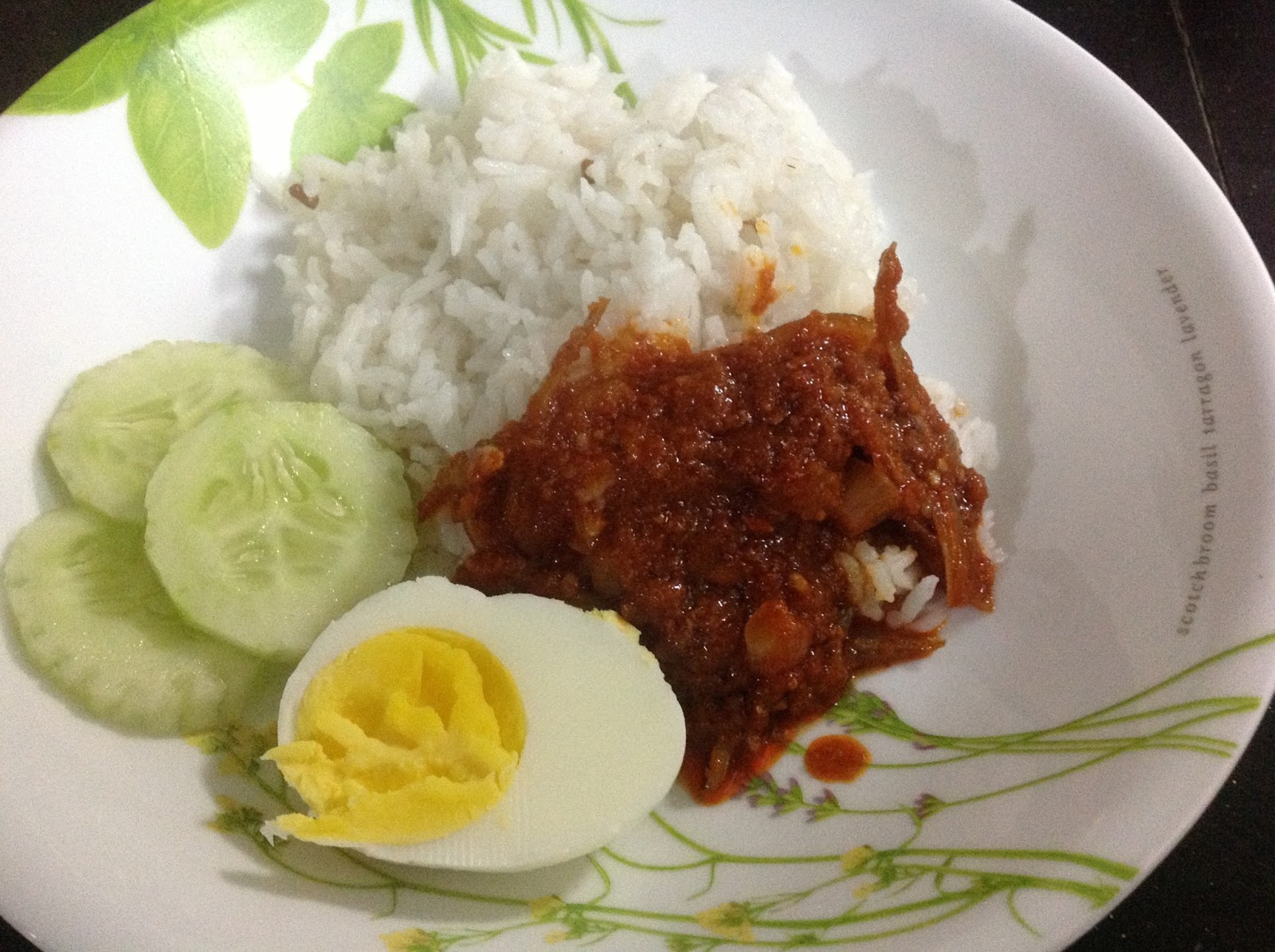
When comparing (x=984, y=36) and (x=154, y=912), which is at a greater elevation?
(x=984, y=36)

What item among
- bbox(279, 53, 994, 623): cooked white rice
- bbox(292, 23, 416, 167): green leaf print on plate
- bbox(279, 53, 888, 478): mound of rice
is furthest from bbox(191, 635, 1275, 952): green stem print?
bbox(292, 23, 416, 167): green leaf print on plate

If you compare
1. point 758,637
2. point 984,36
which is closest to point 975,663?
point 758,637

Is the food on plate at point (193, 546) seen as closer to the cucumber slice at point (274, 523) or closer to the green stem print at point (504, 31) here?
the cucumber slice at point (274, 523)

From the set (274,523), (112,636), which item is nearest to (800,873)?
(274,523)

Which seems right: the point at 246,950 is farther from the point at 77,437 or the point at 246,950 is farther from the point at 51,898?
the point at 77,437

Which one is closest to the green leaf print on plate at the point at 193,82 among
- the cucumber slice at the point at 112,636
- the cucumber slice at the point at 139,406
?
the cucumber slice at the point at 139,406

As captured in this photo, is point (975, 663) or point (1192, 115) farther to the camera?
point (1192, 115)

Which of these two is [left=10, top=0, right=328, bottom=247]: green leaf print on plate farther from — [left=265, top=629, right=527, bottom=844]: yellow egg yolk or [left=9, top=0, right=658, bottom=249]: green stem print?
[left=265, top=629, right=527, bottom=844]: yellow egg yolk
